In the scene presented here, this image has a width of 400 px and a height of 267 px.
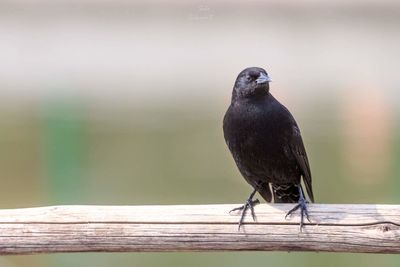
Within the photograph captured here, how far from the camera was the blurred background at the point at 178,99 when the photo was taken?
24.4ft

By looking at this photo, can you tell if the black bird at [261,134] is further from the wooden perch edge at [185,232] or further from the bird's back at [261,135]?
the wooden perch edge at [185,232]

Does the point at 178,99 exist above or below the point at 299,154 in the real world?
above

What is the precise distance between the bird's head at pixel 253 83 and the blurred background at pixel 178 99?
275 cm

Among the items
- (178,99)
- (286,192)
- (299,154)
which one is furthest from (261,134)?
(178,99)

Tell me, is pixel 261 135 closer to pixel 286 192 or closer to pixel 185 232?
pixel 286 192

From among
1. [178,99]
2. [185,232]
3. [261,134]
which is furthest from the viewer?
[178,99]

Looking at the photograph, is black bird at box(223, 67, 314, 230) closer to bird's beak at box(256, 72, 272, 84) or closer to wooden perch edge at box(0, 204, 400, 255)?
bird's beak at box(256, 72, 272, 84)

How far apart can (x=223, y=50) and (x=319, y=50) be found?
3.06ft

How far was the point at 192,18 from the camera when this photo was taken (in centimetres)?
888

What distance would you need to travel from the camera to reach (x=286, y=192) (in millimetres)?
4918

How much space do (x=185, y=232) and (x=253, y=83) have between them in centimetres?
111

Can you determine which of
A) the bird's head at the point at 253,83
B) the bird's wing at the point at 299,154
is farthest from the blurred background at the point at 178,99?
the bird's head at the point at 253,83

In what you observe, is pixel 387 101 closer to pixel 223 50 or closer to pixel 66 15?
pixel 223 50

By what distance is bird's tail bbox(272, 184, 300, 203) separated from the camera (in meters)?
4.86
